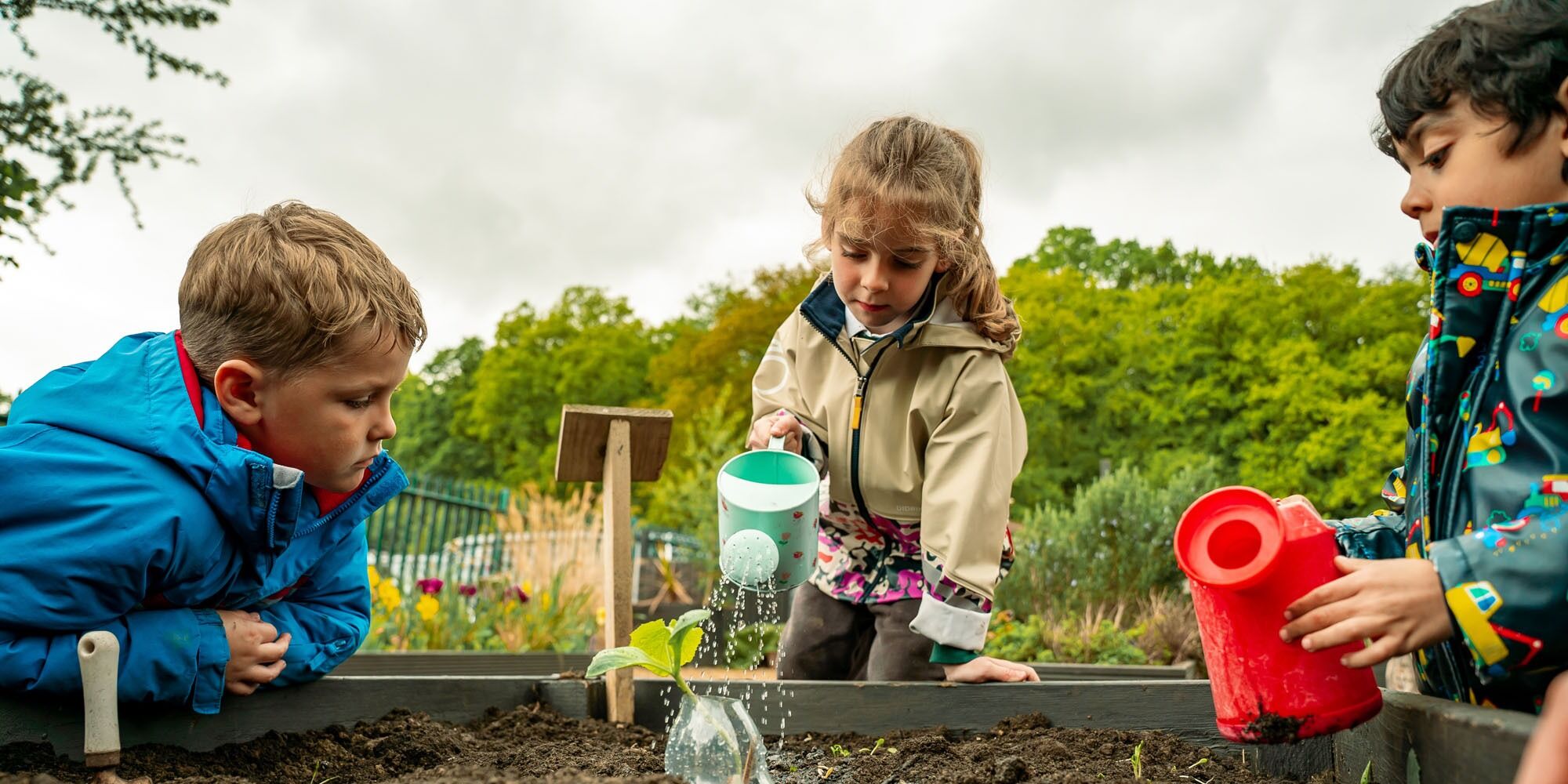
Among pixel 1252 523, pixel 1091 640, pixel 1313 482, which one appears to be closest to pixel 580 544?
pixel 1091 640

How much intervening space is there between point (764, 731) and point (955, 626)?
1.69 feet

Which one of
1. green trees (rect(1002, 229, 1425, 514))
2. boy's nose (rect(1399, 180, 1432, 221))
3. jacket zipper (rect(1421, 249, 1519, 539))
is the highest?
green trees (rect(1002, 229, 1425, 514))

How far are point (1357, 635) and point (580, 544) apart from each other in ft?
22.3

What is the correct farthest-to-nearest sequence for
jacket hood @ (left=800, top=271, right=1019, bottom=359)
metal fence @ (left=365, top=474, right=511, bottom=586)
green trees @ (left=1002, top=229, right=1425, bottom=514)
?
green trees @ (left=1002, top=229, right=1425, bottom=514), metal fence @ (left=365, top=474, right=511, bottom=586), jacket hood @ (left=800, top=271, right=1019, bottom=359)

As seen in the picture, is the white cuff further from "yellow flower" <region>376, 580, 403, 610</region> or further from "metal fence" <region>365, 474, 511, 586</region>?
"metal fence" <region>365, 474, 511, 586</region>

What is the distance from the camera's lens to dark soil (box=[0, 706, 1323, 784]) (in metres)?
1.82

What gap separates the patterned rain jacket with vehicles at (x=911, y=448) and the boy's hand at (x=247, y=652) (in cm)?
134

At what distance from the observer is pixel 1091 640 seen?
5078 millimetres

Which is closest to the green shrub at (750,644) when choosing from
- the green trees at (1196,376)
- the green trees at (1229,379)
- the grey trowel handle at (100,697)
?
the green trees at (1196,376)

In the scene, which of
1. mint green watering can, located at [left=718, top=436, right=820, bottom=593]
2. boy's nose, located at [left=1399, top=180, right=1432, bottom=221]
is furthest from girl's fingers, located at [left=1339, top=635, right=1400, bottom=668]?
mint green watering can, located at [left=718, top=436, right=820, bottom=593]

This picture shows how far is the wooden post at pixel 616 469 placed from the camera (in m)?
2.64

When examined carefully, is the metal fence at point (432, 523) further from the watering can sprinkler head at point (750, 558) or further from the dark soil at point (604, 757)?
the watering can sprinkler head at point (750, 558)

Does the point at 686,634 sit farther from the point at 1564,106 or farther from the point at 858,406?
the point at 1564,106

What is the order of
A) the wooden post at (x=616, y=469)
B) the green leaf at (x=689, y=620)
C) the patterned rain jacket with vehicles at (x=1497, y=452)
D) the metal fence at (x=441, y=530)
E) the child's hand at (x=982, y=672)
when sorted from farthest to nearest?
the metal fence at (x=441, y=530)
the wooden post at (x=616, y=469)
the child's hand at (x=982, y=672)
the green leaf at (x=689, y=620)
the patterned rain jacket with vehicles at (x=1497, y=452)
